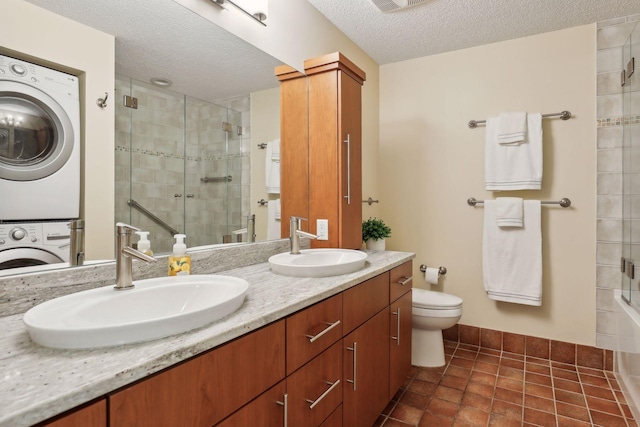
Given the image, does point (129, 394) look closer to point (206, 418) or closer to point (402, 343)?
point (206, 418)

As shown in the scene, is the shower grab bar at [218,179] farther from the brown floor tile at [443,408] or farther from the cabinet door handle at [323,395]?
the brown floor tile at [443,408]

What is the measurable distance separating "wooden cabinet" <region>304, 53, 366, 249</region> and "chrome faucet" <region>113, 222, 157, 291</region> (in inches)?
46.4

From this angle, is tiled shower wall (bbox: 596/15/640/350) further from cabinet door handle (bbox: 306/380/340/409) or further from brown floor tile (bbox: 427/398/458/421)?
cabinet door handle (bbox: 306/380/340/409)

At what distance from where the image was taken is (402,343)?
1934 millimetres

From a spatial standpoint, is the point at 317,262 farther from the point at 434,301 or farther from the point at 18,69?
the point at 18,69

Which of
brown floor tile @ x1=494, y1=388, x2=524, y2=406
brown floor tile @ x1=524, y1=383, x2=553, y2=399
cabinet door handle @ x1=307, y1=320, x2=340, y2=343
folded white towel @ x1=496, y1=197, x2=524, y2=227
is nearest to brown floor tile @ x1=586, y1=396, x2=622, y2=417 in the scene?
brown floor tile @ x1=524, y1=383, x2=553, y2=399

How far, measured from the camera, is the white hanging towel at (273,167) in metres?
1.87

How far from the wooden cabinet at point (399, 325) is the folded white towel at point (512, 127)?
1.20 m

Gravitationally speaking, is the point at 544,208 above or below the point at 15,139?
below

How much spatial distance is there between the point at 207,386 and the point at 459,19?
2.53 m

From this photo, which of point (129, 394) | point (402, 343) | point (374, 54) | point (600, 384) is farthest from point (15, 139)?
point (600, 384)

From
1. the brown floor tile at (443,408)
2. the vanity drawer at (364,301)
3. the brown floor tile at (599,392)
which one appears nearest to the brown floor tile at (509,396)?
the brown floor tile at (443,408)

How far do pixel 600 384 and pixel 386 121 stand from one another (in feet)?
7.73

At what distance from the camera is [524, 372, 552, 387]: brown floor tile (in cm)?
213
